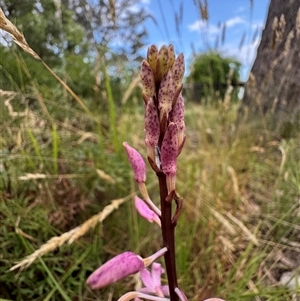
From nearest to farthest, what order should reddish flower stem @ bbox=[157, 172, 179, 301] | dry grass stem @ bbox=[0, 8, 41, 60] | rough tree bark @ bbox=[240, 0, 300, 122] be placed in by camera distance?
reddish flower stem @ bbox=[157, 172, 179, 301] → dry grass stem @ bbox=[0, 8, 41, 60] → rough tree bark @ bbox=[240, 0, 300, 122]

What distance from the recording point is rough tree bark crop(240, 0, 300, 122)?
123 centimetres

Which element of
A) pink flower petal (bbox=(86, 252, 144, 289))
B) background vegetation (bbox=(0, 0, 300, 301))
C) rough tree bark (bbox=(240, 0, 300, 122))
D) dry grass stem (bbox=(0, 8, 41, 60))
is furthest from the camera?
rough tree bark (bbox=(240, 0, 300, 122))

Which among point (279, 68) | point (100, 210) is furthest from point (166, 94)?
point (279, 68)

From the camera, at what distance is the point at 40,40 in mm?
1857

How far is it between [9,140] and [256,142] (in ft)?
4.54

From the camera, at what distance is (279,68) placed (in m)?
1.77

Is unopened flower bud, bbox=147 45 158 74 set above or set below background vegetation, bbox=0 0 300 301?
above

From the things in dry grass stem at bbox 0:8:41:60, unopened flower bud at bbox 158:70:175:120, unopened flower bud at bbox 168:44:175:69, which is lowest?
unopened flower bud at bbox 158:70:175:120

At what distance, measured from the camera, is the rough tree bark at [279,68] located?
1.23 metres

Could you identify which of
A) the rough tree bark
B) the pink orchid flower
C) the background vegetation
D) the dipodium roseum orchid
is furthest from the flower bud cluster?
the rough tree bark

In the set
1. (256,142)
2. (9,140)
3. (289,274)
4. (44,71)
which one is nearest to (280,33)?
(289,274)

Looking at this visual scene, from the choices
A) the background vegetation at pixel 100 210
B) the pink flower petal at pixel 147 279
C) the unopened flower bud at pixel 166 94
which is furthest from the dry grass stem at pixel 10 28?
the pink flower petal at pixel 147 279

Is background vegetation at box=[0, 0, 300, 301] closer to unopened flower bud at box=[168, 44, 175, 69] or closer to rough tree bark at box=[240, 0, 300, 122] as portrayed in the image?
rough tree bark at box=[240, 0, 300, 122]

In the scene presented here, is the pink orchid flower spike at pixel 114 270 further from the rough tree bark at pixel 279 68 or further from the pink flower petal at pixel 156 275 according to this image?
the rough tree bark at pixel 279 68
